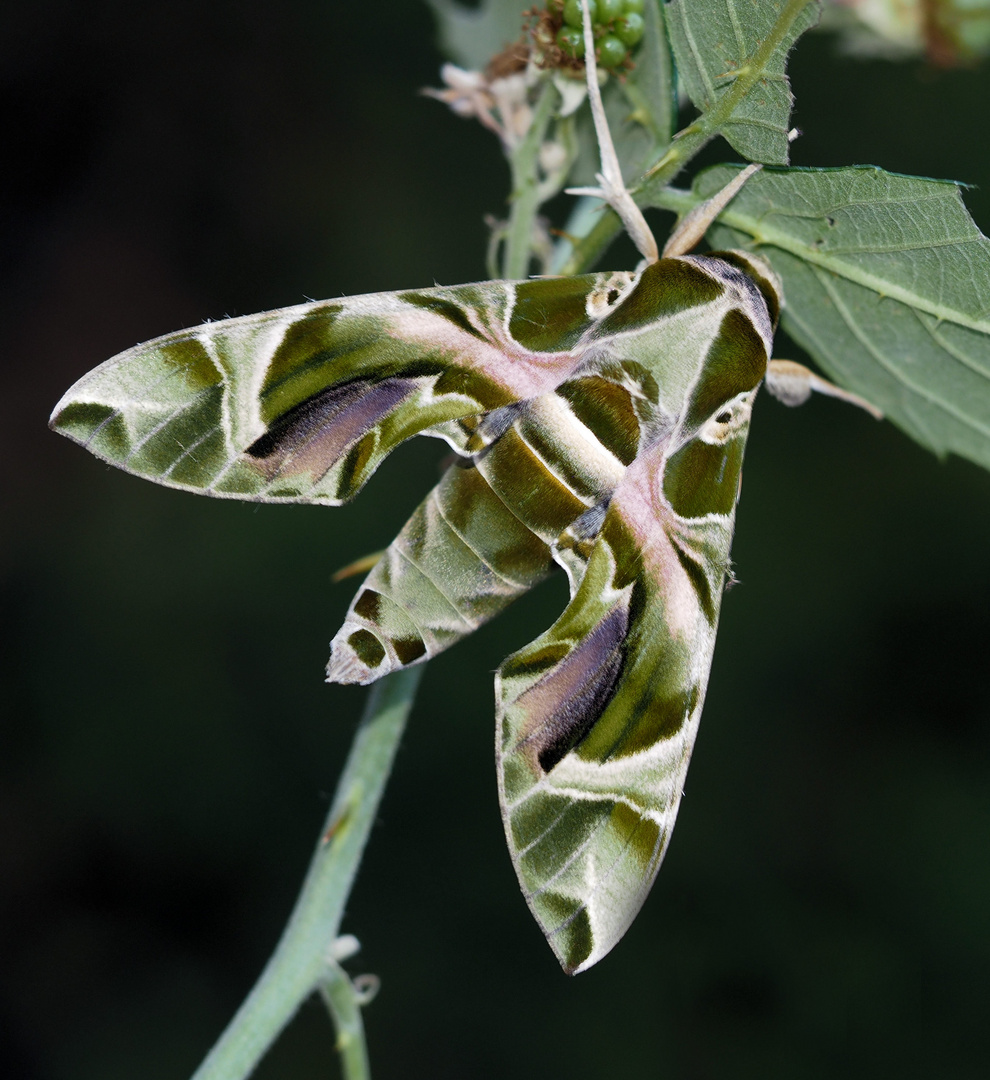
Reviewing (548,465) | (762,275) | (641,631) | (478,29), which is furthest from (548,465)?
(478,29)

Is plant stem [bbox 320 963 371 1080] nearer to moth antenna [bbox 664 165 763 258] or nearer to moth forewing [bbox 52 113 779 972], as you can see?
moth forewing [bbox 52 113 779 972]

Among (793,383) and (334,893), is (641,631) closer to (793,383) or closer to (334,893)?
(793,383)

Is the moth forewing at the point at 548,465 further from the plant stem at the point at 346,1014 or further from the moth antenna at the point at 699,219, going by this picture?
the plant stem at the point at 346,1014

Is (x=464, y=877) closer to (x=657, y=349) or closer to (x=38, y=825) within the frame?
(x=38, y=825)

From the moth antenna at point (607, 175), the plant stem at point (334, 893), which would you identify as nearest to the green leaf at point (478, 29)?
the moth antenna at point (607, 175)

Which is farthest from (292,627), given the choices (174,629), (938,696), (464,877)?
(938,696)
